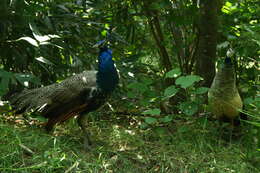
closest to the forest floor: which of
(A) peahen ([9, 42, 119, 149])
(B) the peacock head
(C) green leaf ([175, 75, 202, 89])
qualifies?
(A) peahen ([9, 42, 119, 149])

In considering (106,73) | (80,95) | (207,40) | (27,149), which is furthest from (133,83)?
(27,149)

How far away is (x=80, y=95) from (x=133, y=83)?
541 mm

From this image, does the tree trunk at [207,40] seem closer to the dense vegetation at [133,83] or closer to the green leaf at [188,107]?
the dense vegetation at [133,83]

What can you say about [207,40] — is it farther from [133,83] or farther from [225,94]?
[133,83]

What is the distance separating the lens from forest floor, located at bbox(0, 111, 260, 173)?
295cm

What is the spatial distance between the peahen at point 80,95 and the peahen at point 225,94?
3.27 feet

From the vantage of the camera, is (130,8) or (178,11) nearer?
(178,11)

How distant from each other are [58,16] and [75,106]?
1.22 metres

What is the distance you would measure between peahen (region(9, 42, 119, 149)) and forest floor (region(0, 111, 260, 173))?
212mm

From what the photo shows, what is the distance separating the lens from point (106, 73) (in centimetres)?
363

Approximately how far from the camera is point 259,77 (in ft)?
14.5

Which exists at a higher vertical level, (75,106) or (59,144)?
(75,106)

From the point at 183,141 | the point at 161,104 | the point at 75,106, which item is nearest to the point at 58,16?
the point at 75,106

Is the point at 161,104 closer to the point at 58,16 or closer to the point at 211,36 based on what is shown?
the point at 211,36
